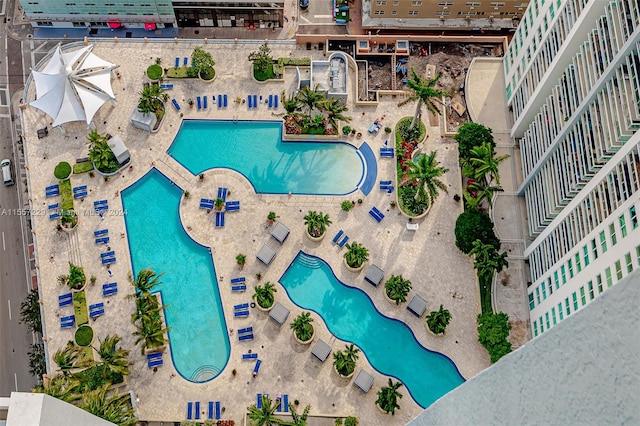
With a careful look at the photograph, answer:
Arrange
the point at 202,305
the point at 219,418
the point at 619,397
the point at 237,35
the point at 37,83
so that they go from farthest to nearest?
the point at 237,35 < the point at 37,83 < the point at 202,305 < the point at 219,418 < the point at 619,397

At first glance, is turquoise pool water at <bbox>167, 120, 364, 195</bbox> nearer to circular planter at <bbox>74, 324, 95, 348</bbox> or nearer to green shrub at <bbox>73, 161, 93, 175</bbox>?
green shrub at <bbox>73, 161, 93, 175</bbox>

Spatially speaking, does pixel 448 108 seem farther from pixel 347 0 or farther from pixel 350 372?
pixel 350 372

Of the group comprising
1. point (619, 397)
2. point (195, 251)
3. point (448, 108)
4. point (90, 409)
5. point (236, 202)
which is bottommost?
point (90, 409)

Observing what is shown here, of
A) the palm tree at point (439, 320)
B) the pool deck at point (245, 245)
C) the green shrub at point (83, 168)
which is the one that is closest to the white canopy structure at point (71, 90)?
the pool deck at point (245, 245)

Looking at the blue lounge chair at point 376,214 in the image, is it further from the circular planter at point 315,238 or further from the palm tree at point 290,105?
the palm tree at point 290,105

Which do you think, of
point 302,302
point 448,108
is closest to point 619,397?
point 302,302

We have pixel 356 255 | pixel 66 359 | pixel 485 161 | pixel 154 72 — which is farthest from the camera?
pixel 154 72

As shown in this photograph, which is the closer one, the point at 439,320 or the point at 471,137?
the point at 439,320

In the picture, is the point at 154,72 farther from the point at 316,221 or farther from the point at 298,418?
the point at 298,418

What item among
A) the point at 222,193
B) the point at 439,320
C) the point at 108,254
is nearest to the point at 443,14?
the point at 222,193
